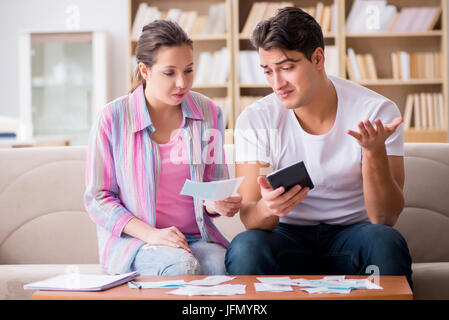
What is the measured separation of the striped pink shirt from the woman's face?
0.04 m

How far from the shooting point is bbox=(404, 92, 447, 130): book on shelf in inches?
131

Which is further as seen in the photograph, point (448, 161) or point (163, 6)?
point (163, 6)

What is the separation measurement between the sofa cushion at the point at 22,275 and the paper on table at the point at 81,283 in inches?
13.0

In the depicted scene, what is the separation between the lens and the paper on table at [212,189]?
3.68 feet

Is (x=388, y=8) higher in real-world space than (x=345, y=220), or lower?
higher

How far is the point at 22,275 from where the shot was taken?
1457mm

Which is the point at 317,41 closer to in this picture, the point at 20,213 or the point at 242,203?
the point at 242,203

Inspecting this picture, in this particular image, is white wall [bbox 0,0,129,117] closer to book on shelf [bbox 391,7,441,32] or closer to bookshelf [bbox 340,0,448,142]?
bookshelf [bbox 340,0,448,142]

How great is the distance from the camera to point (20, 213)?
174 centimetres

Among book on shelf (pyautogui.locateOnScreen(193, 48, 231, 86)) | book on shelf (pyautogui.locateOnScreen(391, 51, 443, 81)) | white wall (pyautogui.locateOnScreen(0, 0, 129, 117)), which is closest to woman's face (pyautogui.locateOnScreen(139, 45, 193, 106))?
book on shelf (pyautogui.locateOnScreen(193, 48, 231, 86))

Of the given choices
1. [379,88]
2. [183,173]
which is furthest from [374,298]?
[379,88]

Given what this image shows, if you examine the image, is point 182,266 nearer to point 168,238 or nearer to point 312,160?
point 168,238
